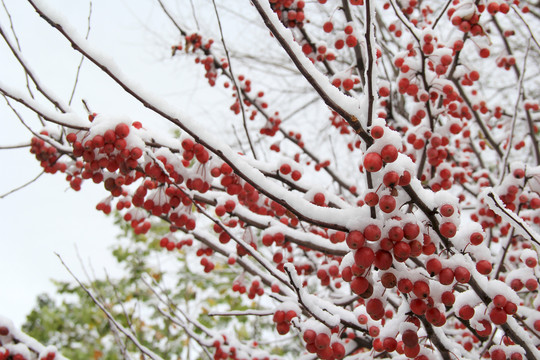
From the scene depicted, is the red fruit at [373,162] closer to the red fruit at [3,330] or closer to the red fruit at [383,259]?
the red fruit at [383,259]

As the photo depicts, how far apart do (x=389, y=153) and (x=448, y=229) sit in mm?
425

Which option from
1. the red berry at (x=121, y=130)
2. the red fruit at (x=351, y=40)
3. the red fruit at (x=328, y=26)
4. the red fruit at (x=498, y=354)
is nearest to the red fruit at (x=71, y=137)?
the red berry at (x=121, y=130)

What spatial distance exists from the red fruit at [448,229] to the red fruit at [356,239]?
345mm

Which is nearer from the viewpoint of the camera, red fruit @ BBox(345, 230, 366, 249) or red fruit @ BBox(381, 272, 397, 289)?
red fruit @ BBox(345, 230, 366, 249)

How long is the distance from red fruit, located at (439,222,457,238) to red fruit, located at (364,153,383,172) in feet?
1.28

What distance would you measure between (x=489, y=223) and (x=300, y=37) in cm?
229

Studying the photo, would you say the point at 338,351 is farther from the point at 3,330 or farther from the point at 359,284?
the point at 3,330

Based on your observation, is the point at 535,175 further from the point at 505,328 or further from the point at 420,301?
the point at 420,301

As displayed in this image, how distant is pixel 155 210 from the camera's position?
2244mm

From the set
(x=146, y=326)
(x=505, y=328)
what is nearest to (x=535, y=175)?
(x=505, y=328)

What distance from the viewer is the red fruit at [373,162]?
1.26 metres

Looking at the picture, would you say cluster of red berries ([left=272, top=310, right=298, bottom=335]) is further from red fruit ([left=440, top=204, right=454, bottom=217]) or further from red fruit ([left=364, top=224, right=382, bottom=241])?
red fruit ([left=440, top=204, right=454, bottom=217])

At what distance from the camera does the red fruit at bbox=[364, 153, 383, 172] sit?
1.26 metres

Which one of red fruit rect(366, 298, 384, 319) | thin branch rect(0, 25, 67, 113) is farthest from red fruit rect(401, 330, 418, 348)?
thin branch rect(0, 25, 67, 113)
